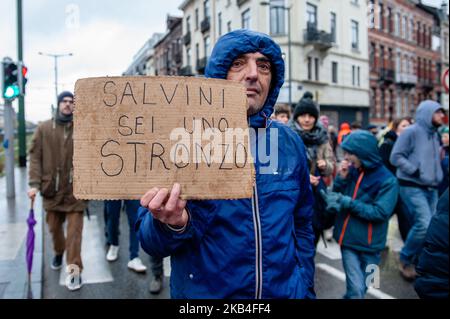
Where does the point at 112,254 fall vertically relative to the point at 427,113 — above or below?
below

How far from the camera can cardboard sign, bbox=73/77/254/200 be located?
4.37 feet

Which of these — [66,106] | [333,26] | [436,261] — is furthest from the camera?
[333,26]

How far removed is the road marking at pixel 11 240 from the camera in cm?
383

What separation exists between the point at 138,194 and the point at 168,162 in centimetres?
Answer: 14

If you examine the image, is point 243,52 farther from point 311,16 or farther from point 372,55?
point 372,55

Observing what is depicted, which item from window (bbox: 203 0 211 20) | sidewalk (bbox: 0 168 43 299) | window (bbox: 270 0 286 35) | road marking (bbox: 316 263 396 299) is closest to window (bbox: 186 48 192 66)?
window (bbox: 203 0 211 20)

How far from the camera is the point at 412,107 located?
42344 mm

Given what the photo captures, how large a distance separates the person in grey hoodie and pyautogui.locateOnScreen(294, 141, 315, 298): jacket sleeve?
10.8ft

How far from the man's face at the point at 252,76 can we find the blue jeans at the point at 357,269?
214cm

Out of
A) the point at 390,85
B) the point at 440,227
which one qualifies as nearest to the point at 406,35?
the point at 390,85

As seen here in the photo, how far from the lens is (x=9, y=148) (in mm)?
9961

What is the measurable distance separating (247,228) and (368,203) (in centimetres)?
209

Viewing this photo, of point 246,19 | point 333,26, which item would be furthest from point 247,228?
point 333,26

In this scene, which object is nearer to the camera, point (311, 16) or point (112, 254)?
point (112, 254)
